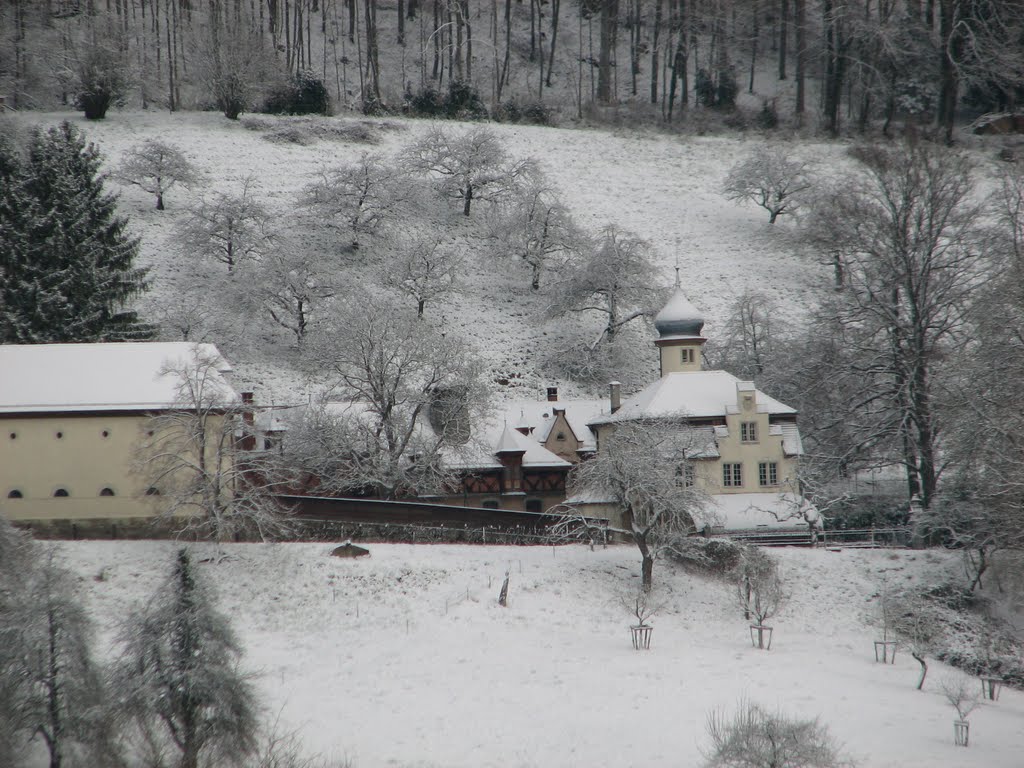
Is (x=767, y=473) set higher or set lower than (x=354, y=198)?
lower

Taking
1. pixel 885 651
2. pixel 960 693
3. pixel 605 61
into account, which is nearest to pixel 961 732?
pixel 960 693

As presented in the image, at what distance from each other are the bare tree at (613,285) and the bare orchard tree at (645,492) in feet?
67.4

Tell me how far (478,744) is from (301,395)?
30.3 meters

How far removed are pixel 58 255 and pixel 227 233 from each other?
Answer: 11.8 meters

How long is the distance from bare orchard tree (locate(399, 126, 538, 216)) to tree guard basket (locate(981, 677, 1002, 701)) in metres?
46.8

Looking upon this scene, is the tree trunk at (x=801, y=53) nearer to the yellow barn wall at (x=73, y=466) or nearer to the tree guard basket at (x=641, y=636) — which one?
the tree guard basket at (x=641, y=636)

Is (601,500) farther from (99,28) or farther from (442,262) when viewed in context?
(99,28)

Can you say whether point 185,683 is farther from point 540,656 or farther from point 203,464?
point 203,464

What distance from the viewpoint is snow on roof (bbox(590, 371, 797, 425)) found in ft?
136

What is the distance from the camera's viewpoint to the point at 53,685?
1909cm

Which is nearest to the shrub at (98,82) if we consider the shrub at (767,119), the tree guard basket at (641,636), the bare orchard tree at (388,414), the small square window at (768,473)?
the bare orchard tree at (388,414)

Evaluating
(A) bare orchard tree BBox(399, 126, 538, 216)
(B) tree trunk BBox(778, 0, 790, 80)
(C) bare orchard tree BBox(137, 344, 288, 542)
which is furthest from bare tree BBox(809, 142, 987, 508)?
(B) tree trunk BBox(778, 0, 790, 80)

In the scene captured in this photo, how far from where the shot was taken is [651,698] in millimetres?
24516

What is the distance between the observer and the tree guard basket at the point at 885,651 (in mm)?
28844
